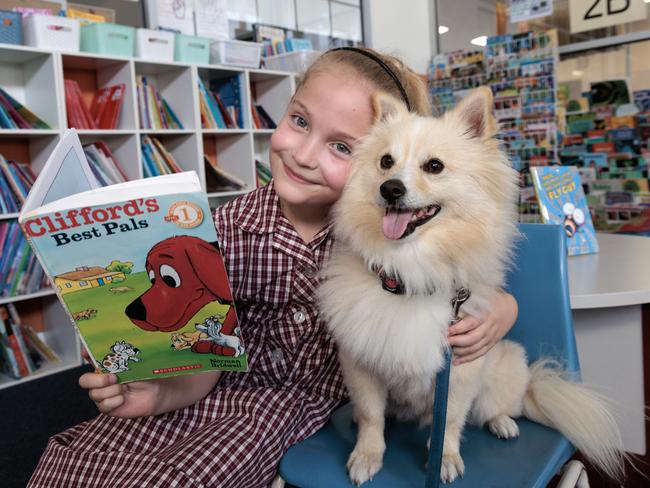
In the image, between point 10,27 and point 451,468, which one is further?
point 10,27

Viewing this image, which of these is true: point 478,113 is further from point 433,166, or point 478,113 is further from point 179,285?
point 179,285

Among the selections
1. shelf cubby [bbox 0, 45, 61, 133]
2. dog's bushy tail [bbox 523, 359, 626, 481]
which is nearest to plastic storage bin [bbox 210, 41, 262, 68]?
shelf cubby [bbox 0, 45, 61, 133]

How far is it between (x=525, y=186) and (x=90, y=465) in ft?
11.7

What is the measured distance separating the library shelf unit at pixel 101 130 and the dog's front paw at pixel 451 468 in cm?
254

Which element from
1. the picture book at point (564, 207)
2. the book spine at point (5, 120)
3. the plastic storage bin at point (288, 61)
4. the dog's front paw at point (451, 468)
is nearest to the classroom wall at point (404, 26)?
the plastic storage bin at point (288, 61)

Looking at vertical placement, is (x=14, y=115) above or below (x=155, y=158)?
above

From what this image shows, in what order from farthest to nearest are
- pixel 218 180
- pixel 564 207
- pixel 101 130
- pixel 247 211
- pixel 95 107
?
1. pixel 218 180
2. pixel 95 107
3. pixel 101 130
4. pixel 564 207
5. pixel 247 211

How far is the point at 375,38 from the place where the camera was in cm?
521

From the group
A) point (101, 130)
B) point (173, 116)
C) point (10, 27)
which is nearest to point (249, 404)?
point (101, 130)

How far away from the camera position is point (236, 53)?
3.65 m

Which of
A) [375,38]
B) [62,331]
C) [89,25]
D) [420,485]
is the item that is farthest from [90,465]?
[375,38]

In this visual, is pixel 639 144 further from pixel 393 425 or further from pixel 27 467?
pixel 27 467

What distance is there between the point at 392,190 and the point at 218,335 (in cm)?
40

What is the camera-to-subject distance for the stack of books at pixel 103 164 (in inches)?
118
